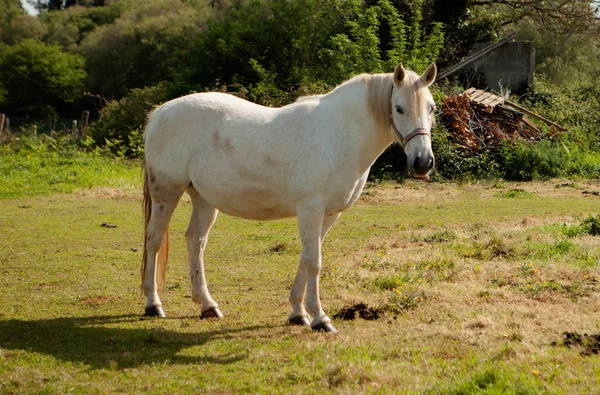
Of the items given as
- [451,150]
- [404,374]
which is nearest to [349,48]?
[451,150]

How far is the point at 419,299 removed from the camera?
641 centimetres

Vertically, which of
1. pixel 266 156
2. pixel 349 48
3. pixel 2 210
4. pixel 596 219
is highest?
pixel 349 48

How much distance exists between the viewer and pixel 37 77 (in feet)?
149

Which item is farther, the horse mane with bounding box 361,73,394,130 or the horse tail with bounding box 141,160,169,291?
the horse tail with bounding box 141,160,169,291

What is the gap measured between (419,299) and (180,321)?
2.16 meters

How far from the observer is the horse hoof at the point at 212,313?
634 cm

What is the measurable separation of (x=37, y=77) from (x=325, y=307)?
142 ft

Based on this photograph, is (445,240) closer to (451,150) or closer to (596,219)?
(596,219)

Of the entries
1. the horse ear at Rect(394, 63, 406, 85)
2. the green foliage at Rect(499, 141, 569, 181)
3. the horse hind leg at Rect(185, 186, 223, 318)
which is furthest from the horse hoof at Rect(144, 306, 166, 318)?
the green foliage at Rect(499, 141, 569, 181)

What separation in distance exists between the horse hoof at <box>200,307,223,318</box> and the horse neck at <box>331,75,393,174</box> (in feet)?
6.08

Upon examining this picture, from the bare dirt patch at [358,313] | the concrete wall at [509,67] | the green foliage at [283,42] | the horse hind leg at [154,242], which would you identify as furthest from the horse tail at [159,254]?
the concrete wall at [509,67]

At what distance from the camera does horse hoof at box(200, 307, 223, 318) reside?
20.8 feet

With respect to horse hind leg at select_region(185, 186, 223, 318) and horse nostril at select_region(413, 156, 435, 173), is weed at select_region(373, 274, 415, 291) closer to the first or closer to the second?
horse hind leg at select_region(185, 186, 223, 318)

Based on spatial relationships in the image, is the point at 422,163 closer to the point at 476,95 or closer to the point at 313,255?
the point at 313,255
